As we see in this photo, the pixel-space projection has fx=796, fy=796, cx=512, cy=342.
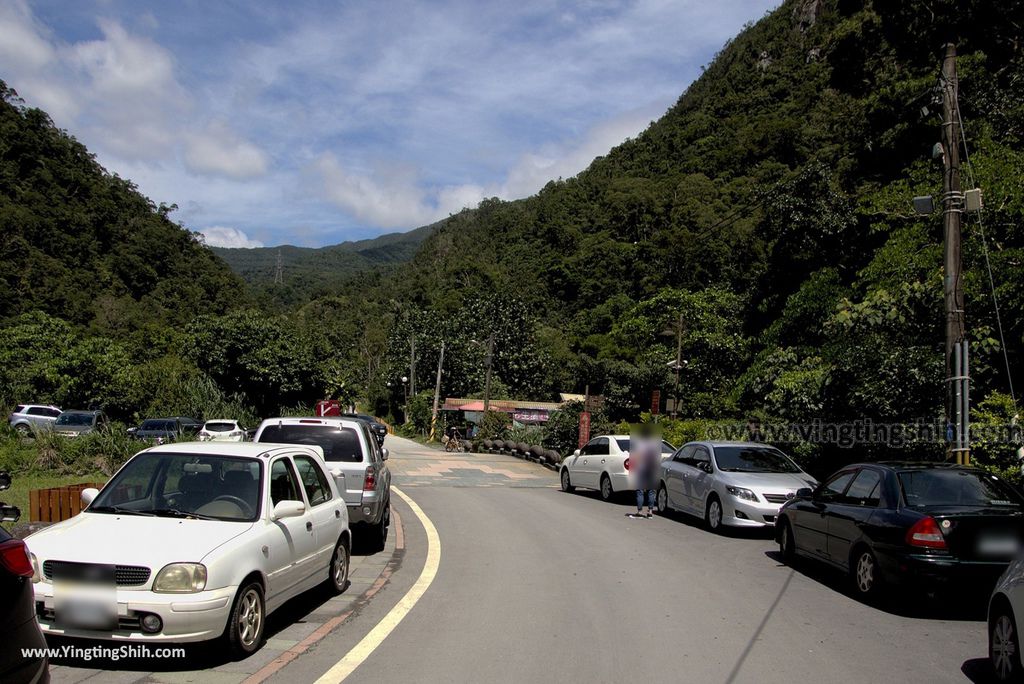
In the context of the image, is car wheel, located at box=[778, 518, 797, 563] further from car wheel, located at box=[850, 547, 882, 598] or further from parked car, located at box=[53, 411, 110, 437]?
parked car, located at box=[53, 411, 110, 437]

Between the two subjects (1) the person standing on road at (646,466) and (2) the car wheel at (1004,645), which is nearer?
(2) the car wheel at (1004,645)

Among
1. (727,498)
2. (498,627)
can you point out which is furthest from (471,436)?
(498,627)

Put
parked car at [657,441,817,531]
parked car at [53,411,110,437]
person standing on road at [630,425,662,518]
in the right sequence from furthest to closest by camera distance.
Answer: parked car at [53,411,110,437]
person standing on road at [630,425,662,518]
parked car at [657,441,817,531]

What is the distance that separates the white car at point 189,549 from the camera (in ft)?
17.9

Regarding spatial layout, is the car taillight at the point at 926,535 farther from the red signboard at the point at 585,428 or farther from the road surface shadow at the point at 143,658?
the red signboard at the point at 585,428

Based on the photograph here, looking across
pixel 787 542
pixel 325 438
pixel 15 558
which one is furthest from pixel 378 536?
pixel 15 558

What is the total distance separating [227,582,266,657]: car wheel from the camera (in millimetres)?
5840

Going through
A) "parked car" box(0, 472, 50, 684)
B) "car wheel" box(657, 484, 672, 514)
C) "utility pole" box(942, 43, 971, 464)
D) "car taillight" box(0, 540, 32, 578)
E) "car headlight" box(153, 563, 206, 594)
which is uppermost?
"utility pole" box(942, 43, 971, 464)

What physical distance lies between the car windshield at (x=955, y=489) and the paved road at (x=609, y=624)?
1131mm

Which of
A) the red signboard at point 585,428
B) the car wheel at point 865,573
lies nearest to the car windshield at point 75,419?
the red signboard at point 585,428

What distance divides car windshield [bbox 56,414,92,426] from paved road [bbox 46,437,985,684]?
2020 centimetres

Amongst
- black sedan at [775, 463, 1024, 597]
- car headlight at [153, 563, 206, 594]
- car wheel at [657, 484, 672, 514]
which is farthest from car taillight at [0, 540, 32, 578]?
car wheel at [657, 484, 672, 514]

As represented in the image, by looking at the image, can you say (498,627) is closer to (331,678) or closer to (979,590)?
(331,678)

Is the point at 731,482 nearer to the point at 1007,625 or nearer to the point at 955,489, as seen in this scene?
the point at 955,489
